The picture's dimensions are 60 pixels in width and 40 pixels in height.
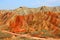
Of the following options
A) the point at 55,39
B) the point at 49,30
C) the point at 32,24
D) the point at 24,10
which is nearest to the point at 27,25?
the point at 32,24

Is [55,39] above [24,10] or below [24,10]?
below

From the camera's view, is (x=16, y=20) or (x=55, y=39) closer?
A: (x=55, y=39)

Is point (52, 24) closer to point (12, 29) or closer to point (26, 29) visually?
point (26, 29)

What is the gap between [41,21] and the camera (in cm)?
6391

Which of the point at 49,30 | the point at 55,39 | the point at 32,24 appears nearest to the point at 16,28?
the point at 32,24

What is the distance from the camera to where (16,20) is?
225 ft

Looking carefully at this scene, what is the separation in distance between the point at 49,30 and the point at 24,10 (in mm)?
65645

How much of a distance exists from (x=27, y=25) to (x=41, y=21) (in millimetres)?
4685

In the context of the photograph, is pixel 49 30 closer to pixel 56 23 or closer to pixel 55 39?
pixel 56 23

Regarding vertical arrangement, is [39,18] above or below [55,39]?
above

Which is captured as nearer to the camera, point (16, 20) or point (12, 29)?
point (12, 29)

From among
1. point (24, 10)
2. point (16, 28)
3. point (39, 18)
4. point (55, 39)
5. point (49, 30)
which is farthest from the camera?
point (24, 10)

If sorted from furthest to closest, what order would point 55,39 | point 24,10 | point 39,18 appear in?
point 24,10 < point 39,18 < point 55,39

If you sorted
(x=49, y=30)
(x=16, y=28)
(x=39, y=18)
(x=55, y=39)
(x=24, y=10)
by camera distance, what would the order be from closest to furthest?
1. (x=55, y=39)
2. (x=49, y=30)
3. (x=16, y=28)
4. (x=39, y=18)
5. (x=24, y=10)
